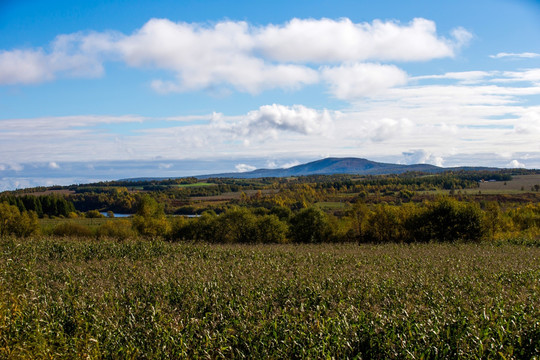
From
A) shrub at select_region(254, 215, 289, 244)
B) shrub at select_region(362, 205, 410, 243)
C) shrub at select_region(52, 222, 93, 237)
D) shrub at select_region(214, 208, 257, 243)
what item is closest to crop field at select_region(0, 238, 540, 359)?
shrub at select_region(362, 205, 410, 243)

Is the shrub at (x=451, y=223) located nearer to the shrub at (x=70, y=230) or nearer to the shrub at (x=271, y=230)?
the shrub at (x=271, y=230)

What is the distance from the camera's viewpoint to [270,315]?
1142 cm

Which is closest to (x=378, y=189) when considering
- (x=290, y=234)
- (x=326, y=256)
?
(x=290, y=234)

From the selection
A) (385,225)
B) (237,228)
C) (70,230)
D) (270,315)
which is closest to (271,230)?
(237,228)

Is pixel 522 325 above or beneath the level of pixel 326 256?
above

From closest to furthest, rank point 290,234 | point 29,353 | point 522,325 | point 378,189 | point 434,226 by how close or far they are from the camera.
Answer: point 29,353, point 522,325, point 434,226, point 290,234, point 378,189

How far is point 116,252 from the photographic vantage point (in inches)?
1112

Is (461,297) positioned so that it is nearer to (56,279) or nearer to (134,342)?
(134,342)

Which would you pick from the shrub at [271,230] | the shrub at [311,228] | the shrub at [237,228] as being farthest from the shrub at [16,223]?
the shrub at [311,228]

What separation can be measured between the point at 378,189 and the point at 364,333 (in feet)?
591

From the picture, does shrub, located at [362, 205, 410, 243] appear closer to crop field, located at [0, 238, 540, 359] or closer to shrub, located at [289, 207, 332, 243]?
shrub, located at [289, 207, 332, 243]

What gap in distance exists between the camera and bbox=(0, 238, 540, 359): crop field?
8938 mm

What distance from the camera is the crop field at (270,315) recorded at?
29.3 ft

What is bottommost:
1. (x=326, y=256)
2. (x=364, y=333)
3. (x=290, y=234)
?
(x=290, y=234)
